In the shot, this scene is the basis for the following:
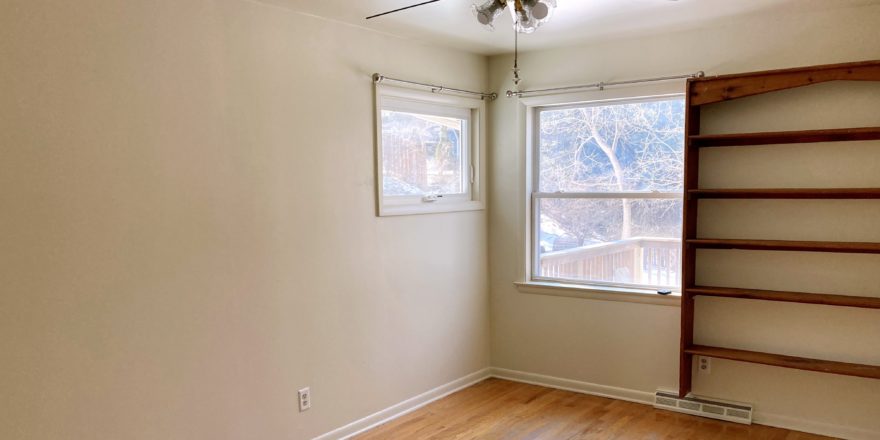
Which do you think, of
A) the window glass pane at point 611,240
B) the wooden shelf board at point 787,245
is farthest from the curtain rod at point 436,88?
the wooden shelf board at point 787,245

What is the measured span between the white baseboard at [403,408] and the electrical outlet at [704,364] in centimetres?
152

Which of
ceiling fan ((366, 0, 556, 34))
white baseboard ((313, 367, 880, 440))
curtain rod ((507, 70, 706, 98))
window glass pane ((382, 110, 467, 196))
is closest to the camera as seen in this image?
ceiling fan ((366, 0, 556, 34))

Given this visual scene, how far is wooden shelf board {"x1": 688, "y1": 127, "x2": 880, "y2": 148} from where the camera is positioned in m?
3.10

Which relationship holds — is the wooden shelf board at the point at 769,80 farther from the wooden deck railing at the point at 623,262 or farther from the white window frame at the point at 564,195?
the wooden deck railing at the point at 623,262

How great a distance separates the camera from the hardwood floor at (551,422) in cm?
350

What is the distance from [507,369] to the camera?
4559 mm

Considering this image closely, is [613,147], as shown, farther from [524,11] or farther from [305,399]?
[305,399]

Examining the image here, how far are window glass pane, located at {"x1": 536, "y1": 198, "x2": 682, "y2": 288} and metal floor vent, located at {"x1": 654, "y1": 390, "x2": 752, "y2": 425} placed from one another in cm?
71

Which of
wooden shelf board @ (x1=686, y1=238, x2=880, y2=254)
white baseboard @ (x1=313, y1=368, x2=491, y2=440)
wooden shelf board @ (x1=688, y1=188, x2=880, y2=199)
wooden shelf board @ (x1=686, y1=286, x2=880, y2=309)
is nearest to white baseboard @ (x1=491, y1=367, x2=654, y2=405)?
white baseboard @ (x1=313, y1=368, x2=491, y2=440)

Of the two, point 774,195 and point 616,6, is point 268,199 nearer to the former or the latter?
point 616,6

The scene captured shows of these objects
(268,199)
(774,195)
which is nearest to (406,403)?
(268,199)

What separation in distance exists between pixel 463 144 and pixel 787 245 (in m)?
2.16

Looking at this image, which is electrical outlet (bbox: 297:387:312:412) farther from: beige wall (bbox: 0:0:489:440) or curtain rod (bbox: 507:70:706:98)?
curtain rod (bbox: 507:70:706:98)

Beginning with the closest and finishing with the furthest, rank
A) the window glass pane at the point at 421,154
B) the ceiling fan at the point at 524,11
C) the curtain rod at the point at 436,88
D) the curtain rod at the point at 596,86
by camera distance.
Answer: the ceiling fan at the point at 524,11, the curtain rod at the point at 436,88, the curtain rod at the point at 596,86, the window glass pane at the point at 421,154
